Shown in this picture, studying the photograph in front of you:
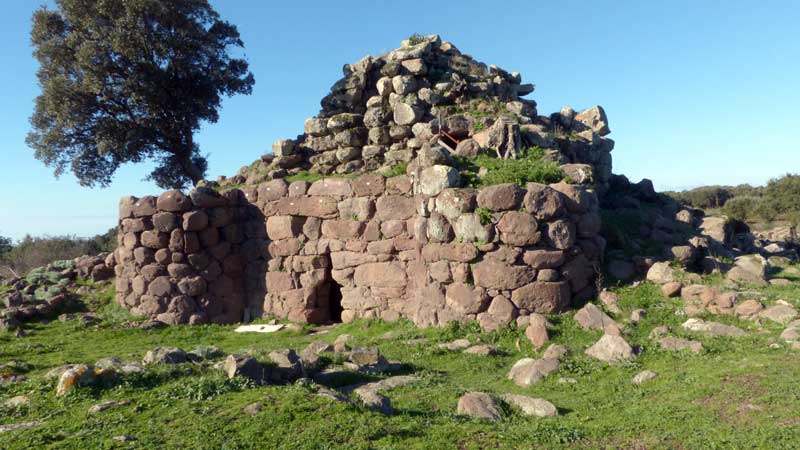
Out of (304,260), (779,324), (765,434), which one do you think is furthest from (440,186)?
(765,434)

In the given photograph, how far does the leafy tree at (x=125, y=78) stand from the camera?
19.0 metres

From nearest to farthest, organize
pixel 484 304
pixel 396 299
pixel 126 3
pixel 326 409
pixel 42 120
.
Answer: pixel 326 409, pixel 484 304, pixel 396 299, pixel 126 3, pixel 42 120

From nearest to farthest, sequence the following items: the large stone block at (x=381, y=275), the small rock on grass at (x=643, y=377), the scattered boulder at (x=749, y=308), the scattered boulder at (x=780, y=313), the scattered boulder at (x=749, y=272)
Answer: the small rock on grass at (x=643, y=377) → the scattered boulder at (x=780, y=313) → the scattered boulder at (x=749, y=308) → the scattered boulder at (x=749, y=272) → the large stone block at (x=381, y=275)

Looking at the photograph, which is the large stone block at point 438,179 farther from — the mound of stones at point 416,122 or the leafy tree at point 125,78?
the leafy tree at point 125,78

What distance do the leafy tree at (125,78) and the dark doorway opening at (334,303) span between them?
964cm

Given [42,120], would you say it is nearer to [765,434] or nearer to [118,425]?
[118,425]

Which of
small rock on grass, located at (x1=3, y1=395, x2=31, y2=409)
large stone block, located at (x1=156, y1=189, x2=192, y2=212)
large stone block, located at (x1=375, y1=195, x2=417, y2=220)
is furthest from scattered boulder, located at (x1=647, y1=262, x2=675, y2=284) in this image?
large stone block, located at (x1=156, y1=189, x2=192, y2=212)

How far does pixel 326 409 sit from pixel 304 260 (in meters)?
8.52

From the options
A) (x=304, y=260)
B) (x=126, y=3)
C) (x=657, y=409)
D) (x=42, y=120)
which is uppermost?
(x=126, y=3)

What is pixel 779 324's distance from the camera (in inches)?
367

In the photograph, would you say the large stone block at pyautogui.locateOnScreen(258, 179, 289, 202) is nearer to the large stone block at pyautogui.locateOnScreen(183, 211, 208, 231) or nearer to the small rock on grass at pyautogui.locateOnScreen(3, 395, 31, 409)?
the large stone block at pyautogui.locateOnScreen(183, 211, 208, 231)

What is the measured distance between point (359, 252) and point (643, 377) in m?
7.31

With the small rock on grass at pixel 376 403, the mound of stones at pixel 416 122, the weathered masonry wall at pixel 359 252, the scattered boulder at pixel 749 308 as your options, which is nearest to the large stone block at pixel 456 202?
the weathered masonry wall at pixel 359 252

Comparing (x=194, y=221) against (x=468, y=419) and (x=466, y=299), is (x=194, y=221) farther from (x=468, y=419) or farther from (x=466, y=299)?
(x=468, y=419)
